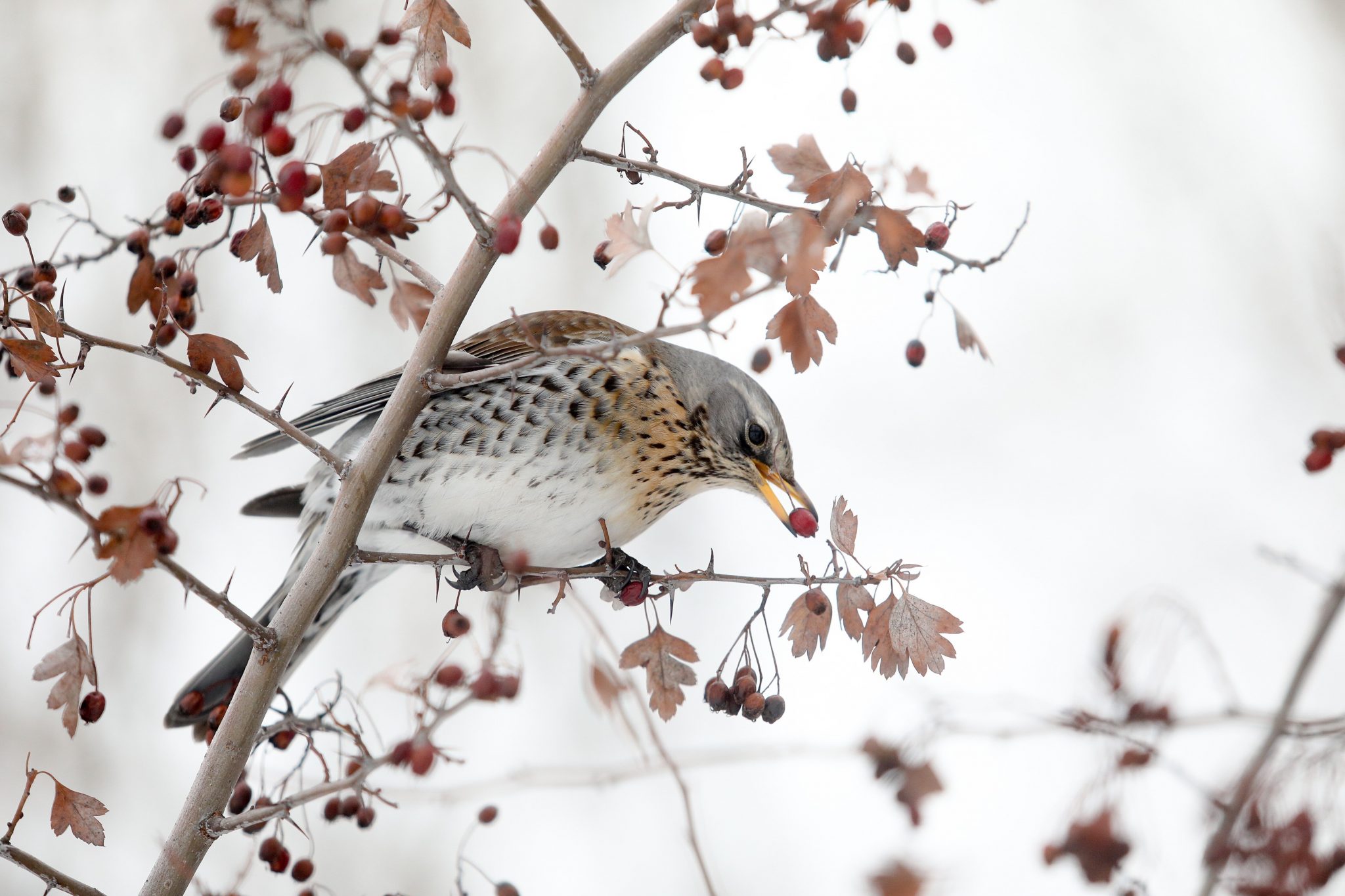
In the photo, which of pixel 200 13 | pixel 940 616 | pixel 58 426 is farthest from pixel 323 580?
pixel 200 13

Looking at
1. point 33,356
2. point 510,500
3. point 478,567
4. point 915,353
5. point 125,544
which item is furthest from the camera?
point 510,500

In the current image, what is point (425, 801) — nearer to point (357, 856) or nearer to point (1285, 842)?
point (1285, 842)

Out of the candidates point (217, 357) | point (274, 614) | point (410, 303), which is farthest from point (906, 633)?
point (274, 614)

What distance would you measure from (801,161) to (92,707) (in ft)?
4.26

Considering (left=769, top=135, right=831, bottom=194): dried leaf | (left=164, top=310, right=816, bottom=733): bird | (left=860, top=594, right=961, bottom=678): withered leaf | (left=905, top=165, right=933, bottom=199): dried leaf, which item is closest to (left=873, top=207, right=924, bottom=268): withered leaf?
(left=769, top=135, right=831, bottom=194): dried leaf

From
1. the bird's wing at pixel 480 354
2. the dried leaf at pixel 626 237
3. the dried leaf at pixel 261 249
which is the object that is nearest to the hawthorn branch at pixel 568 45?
the dried leaf at pixel 626 237

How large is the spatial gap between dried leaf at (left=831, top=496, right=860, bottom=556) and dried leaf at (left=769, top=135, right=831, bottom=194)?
1.57 ft

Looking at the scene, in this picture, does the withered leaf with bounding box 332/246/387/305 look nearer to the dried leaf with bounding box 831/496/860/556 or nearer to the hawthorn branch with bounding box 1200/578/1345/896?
the dried leaf with bounding box 831/496/860/556

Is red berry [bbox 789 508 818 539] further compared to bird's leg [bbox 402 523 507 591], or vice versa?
bird's leg [bbox 402 523 507 591]

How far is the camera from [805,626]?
188cm

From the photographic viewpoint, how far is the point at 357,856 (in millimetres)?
5922

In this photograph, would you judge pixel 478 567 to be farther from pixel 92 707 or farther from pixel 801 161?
pixel 801 161

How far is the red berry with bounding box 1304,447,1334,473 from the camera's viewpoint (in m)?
1.95

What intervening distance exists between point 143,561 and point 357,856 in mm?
5062
